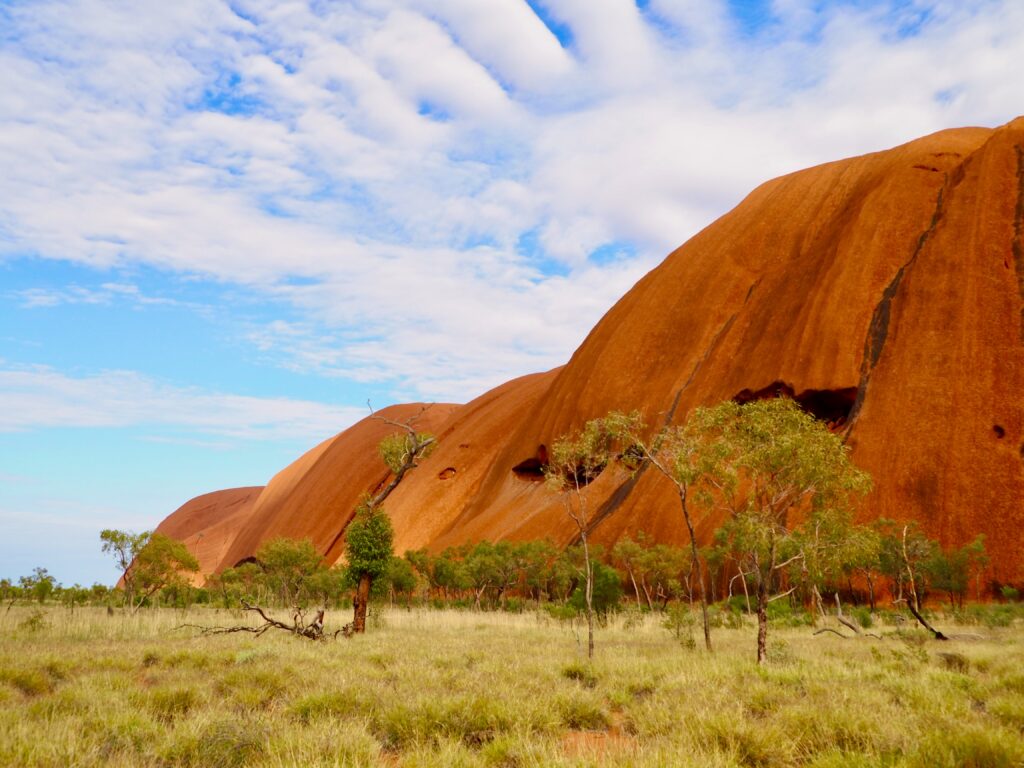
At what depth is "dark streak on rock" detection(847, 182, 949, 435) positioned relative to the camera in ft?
133

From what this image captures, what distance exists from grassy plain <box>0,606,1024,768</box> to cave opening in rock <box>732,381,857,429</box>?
1111 inches

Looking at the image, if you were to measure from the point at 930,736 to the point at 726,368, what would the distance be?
44905 mm

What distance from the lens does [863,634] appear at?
20.9 metres

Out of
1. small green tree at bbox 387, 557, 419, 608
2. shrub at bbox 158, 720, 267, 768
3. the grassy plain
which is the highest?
shrub at bbox 158, 720, 267, 768

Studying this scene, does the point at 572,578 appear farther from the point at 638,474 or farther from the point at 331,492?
the point at 331,492

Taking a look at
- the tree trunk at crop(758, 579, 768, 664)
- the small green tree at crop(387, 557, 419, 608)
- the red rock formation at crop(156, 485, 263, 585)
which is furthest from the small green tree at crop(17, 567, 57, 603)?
the red rock formation at crop(156, 485, 263, 585)

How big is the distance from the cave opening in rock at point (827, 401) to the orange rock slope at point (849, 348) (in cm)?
12

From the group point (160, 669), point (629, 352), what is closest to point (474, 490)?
point (629, 352)

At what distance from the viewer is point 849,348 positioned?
42406mm

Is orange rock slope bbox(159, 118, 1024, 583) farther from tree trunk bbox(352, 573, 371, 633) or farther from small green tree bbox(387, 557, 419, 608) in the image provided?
tree trunk bbox(352, 573, 371, 633)

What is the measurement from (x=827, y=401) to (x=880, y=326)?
6.10m

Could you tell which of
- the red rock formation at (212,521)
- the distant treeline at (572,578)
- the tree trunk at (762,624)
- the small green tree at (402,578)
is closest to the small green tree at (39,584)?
the distant treeline at (572,578)

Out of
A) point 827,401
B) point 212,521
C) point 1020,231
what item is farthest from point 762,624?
point 212,521

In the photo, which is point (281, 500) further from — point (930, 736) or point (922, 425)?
point (930, 736)
